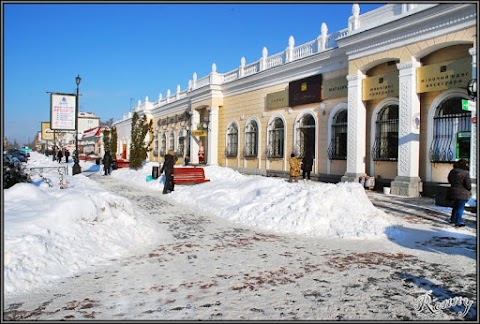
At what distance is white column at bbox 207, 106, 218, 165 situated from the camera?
28.3 m

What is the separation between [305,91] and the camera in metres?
20.0

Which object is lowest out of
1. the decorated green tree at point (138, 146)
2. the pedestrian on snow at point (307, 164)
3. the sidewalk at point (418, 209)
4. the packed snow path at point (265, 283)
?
the packed snow path at point (265, 283)

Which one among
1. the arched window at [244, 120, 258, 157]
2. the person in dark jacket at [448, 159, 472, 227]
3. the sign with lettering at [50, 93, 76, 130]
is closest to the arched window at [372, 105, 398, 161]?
the person in dark jacket at [448, 159, 472, 227]

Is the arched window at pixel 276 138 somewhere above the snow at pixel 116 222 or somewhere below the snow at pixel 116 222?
above

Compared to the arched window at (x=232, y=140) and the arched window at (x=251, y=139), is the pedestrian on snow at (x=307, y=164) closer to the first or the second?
the arched window at (x=251, y=139)

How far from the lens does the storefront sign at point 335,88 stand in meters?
17.5

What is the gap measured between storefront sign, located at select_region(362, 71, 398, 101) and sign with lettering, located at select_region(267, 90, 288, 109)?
606cm

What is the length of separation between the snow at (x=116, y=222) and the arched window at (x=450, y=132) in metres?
5.73

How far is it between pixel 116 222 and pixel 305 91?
15088 millimetres

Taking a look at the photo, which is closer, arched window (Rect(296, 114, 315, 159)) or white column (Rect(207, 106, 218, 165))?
arched window (Rect(296, 114, 315, 159))

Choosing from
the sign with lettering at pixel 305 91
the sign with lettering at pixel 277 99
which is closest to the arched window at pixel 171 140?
the sign with lettering at pixel 277 99

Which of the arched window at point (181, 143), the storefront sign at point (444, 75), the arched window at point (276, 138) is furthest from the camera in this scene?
the arched window at point (181, 143)

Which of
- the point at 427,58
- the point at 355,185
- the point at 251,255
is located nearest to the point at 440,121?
the point at 427,58

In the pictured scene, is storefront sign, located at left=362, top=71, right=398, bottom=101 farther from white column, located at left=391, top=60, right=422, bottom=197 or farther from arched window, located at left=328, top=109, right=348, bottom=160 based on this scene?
arched window, located at left=328, top=109, right=348, bottom=160
